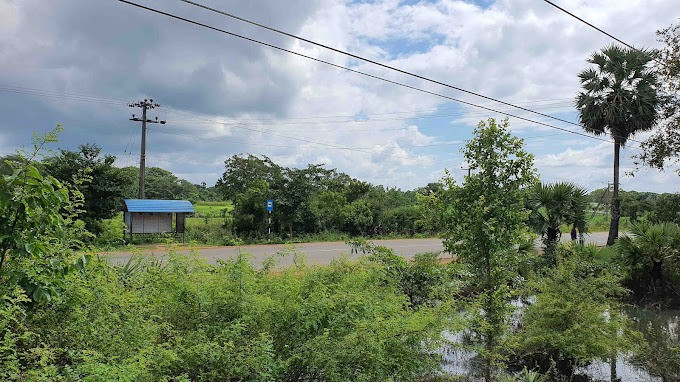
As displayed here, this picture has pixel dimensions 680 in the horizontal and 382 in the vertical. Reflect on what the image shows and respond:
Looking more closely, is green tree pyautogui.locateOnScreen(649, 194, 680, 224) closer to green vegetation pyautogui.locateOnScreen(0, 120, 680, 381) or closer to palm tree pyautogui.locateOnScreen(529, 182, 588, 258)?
palm tree pyautogui.locateOnScreen(529, 182, 588, 258)

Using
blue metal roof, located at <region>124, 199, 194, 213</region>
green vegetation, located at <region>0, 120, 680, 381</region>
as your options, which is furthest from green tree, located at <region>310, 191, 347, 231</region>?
green vegetation, located at <region>0, 120, 680, 381</region>

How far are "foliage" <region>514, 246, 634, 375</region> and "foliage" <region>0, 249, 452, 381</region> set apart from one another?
117 inches

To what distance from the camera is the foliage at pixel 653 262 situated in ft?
42.4

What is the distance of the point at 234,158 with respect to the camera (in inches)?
1203

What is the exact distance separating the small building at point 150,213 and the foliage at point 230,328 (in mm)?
16240

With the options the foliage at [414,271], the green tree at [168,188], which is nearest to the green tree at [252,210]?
the foliage at [414,271]

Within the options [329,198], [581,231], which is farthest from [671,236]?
[329,198]

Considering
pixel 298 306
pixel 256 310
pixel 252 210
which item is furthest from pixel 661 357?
pixel 252 210

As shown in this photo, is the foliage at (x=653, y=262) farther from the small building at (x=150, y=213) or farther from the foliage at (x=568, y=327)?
the small building at (x=150, y=213)

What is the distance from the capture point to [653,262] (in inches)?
518

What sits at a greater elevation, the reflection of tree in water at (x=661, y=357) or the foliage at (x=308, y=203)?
the foliage at (x=308, y=203)

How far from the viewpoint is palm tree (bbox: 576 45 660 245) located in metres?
22.2

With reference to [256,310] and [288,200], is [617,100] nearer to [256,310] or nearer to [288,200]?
[288,200]

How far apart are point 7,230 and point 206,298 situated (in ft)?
6.04
